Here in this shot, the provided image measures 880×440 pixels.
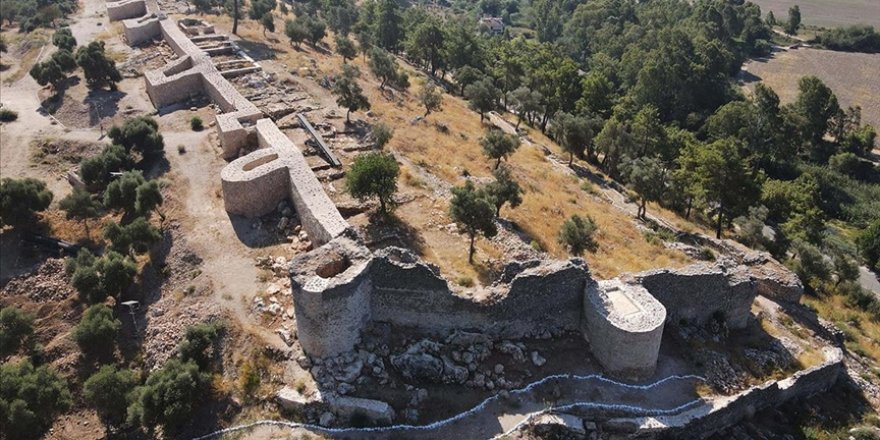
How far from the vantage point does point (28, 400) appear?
1902 cm

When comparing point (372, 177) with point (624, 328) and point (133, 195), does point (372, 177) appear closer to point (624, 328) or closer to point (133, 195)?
point (133, 195)

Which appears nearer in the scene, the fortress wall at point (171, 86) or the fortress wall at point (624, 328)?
the fortress wall at point (624, 328)

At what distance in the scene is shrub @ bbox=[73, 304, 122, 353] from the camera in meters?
21.8

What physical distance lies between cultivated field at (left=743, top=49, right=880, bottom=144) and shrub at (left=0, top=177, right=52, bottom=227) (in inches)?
2753

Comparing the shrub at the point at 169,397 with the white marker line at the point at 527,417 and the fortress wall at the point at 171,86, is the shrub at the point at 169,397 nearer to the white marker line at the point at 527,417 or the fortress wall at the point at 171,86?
the white marker line at the point at 527,417

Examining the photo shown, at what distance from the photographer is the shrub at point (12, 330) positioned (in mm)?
22342

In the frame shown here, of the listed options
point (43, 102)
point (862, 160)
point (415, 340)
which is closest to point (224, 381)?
point (415, 340)

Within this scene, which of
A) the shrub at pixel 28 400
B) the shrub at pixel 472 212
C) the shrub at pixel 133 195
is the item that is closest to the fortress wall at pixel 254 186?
the shrub at pixel 133 195

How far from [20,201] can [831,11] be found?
386 ft

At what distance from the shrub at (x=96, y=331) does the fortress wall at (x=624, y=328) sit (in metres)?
16.8

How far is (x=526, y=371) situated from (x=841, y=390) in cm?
1255

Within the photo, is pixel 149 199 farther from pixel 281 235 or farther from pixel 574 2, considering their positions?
pixel 574 2

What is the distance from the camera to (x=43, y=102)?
41250 mm

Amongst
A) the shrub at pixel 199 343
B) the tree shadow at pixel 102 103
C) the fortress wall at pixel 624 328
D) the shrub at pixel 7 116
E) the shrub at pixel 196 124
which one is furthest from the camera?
the shrub at pixel 7 116
